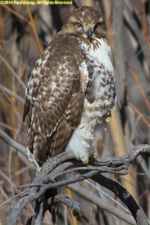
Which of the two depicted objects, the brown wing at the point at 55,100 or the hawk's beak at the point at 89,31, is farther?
the hawk's beak at the point at 89,31

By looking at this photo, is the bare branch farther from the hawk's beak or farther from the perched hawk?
the hawk's beak

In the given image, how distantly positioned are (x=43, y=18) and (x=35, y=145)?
2.81 meters

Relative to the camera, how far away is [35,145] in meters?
3.06

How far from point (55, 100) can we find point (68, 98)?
98 mm

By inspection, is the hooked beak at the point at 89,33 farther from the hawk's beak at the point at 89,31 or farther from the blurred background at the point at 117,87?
the blurred background at the point at 117,87

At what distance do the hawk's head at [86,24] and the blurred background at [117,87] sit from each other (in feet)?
1.71

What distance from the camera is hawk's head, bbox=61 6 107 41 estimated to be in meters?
3.20

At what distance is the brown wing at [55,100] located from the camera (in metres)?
2.96

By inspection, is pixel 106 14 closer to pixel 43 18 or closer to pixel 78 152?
pixel 43 18

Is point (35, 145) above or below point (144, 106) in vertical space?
above

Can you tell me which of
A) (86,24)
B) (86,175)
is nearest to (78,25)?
(86,24)

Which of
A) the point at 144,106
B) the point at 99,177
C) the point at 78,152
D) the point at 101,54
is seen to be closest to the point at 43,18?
the point at 144,106

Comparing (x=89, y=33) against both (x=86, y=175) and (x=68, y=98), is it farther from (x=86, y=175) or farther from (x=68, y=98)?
(x=86, y=175)

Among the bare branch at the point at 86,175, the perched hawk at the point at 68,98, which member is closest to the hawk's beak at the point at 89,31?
the perched hawk at the point at 68,98
